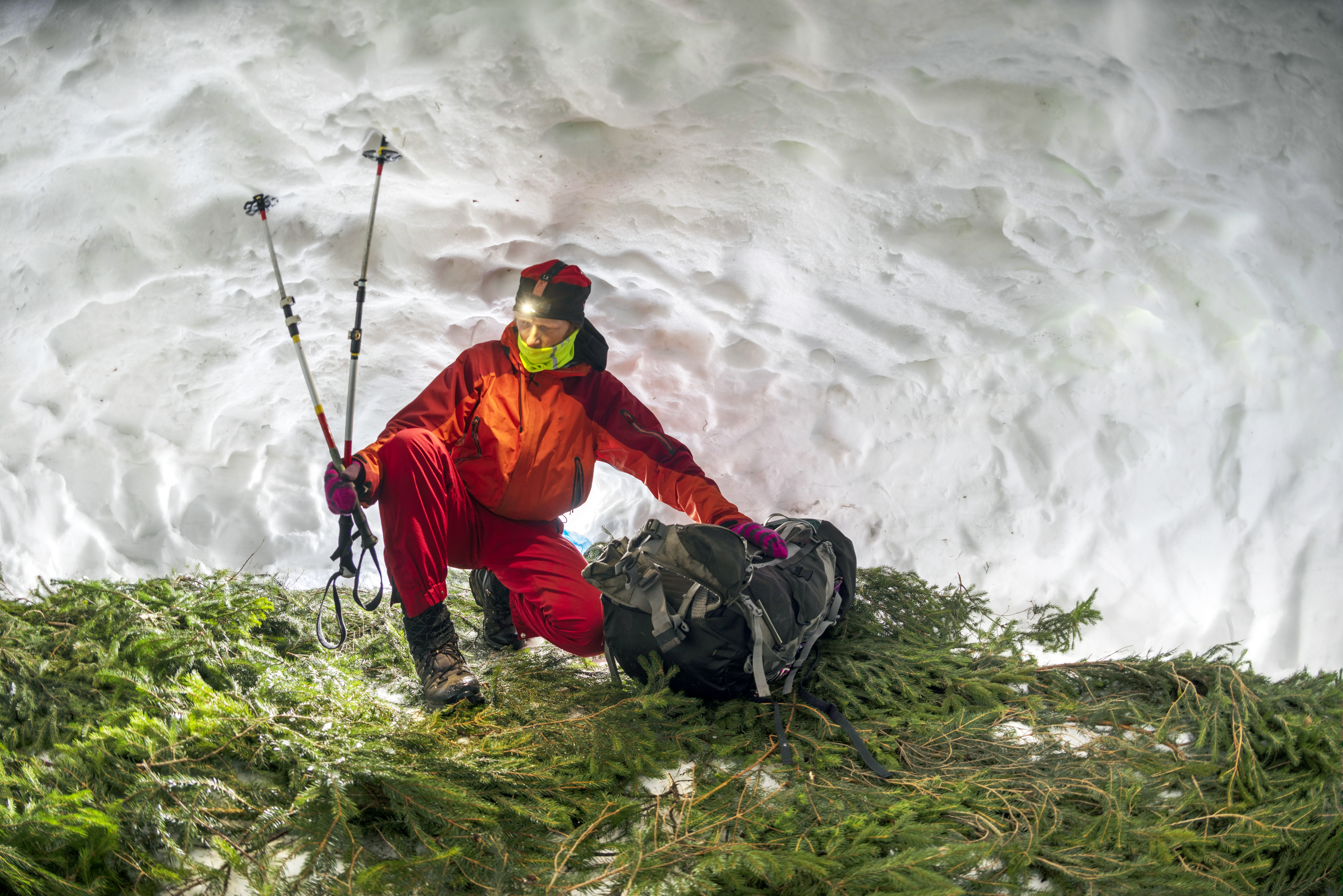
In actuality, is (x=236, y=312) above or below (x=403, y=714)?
above

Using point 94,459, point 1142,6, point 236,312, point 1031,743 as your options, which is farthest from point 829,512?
point 94,459

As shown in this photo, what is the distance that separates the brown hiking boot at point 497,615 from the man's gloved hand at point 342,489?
780mm

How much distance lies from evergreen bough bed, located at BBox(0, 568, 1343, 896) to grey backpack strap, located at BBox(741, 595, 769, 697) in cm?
13

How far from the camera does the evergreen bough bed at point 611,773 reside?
1369 millimetres

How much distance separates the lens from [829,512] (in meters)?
3.76

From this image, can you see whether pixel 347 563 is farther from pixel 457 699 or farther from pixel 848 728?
pixel 848 728

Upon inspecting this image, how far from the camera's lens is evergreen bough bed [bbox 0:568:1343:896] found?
1.37 m

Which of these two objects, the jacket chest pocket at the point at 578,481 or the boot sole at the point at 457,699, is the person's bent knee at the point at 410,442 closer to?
the jacket chest pocket at the point at 578,481

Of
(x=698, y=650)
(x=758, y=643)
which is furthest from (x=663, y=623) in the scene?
(x=758, y=643)

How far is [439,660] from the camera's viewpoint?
2.22 meters

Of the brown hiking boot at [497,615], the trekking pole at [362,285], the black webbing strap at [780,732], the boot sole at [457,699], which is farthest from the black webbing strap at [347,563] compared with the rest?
the black webbing strap at [780,732]

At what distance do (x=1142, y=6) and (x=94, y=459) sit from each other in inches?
175

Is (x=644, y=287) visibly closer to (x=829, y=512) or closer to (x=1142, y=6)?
(x=829, y=512)

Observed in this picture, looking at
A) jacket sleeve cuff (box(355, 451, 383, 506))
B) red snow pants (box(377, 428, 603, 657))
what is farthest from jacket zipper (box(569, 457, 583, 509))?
jacket sleeve cuff (box(355, 451, 383, 506))
